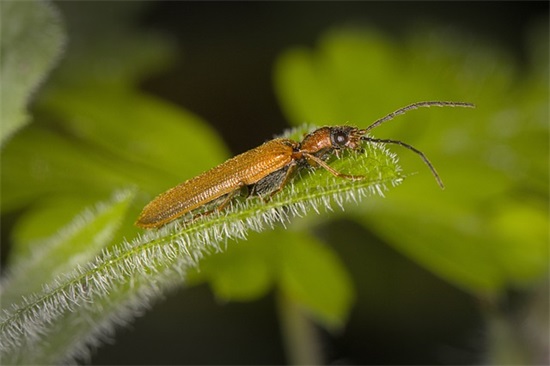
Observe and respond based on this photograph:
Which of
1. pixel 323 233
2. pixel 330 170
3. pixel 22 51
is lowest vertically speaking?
pixel 330 170

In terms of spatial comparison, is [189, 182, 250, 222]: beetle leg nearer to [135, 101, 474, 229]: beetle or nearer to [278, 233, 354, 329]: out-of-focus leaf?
[135, 101, 474, 229]: beetle

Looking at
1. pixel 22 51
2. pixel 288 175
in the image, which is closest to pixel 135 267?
pixel 288 175

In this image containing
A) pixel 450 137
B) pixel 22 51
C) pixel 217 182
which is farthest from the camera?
pixel 450 137

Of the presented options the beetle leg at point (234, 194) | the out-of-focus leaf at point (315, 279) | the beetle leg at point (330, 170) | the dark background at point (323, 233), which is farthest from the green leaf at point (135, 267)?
the dark background at point (323, 233)

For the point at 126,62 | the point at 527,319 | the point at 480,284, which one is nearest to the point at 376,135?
the point at 480,284

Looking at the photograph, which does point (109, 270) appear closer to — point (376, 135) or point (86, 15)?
point (376, 135)

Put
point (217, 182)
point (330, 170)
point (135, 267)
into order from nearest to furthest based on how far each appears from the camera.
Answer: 1. point (135, 267)
2. point (330, 170)
3. point (217, 182)

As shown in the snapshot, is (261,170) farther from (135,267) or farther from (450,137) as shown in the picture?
(450,137)
